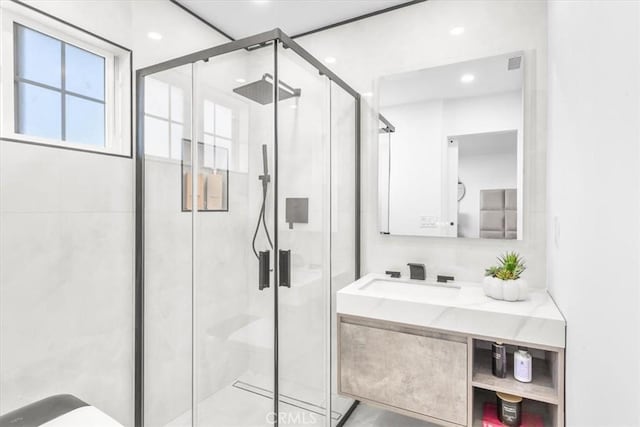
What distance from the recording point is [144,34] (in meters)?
1.98

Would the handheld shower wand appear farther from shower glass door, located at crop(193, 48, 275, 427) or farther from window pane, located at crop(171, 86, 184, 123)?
window pane, located at crop(171, 86, 184, 123)

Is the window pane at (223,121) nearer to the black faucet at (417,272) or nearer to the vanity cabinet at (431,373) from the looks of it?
the vanity cabinet at (431,373)

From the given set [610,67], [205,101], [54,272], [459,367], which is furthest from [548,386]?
[54,272]

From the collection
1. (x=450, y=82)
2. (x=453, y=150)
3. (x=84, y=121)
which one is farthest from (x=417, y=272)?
(x=84, y=121)

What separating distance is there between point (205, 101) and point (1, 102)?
32.7 inches

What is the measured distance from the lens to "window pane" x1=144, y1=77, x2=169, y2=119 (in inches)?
71.7

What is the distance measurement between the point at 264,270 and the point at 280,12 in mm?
1727

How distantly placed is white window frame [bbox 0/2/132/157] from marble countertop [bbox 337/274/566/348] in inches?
60.2

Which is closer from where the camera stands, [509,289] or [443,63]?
[509,289]

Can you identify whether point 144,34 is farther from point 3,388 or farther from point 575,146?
point 575,146

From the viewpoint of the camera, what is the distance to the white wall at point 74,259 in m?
Result: 1.46

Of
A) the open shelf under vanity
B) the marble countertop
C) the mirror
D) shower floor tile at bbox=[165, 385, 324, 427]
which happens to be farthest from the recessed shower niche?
the open shelf under vanity

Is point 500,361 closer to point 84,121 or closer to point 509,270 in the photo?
point 509,270

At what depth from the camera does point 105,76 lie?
1892 mm
